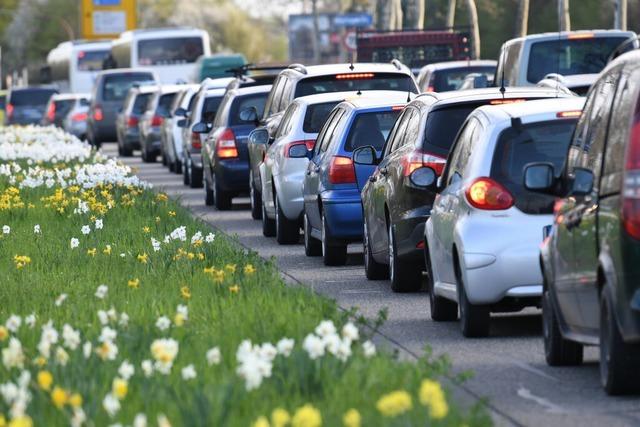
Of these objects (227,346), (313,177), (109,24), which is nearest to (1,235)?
(313,177)

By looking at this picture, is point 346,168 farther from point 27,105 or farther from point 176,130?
point 27,105

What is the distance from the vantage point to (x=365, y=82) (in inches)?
840

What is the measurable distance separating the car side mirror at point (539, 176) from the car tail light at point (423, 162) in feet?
13.9

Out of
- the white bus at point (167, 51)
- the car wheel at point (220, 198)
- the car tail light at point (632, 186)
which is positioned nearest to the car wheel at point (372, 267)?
the car tail light at point (632, 186)

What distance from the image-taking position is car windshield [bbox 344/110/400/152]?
55.8ft

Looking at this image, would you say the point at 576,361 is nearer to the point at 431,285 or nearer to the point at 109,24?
the point at 431,285

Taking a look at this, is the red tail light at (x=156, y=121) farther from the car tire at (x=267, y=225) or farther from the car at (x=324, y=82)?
the car tire at (x=267, y=225)

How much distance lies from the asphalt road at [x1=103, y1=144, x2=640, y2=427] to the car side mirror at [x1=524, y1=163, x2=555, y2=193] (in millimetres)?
921

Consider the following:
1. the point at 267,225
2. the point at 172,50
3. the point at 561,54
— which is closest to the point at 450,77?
the point at 561,54

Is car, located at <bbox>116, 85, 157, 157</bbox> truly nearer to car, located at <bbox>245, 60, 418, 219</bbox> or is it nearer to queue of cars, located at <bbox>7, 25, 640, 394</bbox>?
queue of cars, located at <bbox>7, 25, 640, 394</bbox>

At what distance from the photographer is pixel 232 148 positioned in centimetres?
2581

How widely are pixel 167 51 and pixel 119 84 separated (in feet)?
47.8

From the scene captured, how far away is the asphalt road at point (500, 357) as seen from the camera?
8.76 m

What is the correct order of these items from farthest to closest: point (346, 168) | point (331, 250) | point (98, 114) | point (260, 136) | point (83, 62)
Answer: point (83, 62) → point (98, 114) → point (260, 136) → point (331, 250) → point (346, 168)
